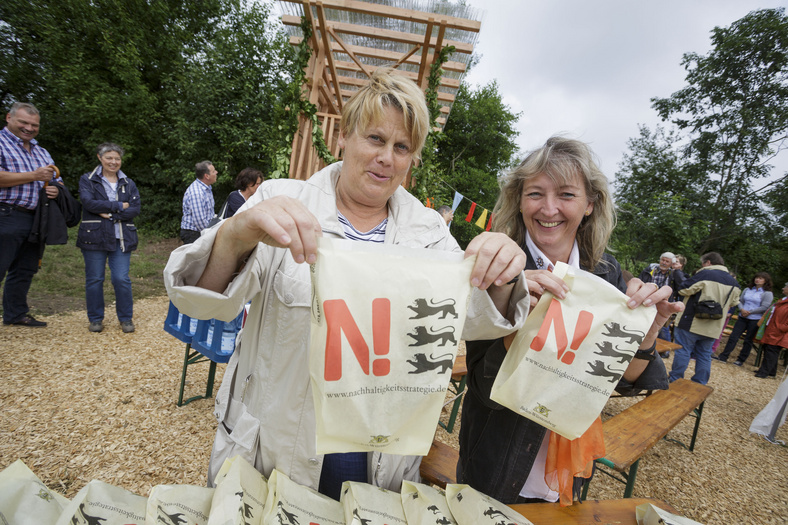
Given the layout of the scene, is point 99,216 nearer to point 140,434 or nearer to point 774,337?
point 140,434

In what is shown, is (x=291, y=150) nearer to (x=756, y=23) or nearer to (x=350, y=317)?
(x=350, y=317)

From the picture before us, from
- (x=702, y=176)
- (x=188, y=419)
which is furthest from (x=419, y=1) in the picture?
(x=702, y=176)

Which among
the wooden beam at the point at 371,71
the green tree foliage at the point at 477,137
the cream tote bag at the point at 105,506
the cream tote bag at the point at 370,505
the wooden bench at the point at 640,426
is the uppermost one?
the green tree foliage at the point at 477,137

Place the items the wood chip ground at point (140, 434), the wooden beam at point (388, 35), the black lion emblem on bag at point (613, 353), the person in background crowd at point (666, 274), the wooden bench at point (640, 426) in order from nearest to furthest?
the black lion emblem on bag at point (613, 353) < the wooden bench at point (640, 426) < the wood chip ground at point (140, 434) < the wooden beam at point (388, 35) < the person in background crowd at point (666, 274)

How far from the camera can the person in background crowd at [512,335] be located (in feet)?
4.33

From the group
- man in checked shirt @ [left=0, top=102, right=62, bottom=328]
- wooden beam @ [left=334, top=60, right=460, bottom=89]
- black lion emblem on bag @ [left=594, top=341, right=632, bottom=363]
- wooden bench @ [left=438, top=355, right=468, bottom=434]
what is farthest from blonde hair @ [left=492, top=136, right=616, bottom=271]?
man in checked shirt @ [left=0, top=102, right=62, bottom=328]

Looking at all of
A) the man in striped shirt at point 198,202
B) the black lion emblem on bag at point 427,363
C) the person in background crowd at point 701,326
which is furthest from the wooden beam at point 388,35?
the person in background crowd at point 701,326

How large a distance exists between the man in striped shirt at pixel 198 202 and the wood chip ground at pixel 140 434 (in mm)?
1454

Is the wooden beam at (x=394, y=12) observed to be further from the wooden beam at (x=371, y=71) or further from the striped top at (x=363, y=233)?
the striped top at (x=363, y=233)

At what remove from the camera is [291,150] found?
4277mm

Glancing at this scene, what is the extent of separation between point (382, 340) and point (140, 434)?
3064 millimetres

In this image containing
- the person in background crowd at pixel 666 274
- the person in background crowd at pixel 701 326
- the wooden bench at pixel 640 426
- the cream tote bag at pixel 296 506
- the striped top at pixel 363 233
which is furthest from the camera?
the person in background crowd at pixel 666 274

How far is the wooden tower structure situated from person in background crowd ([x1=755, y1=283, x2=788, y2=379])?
25.7 ft

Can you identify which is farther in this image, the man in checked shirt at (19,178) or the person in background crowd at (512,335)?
the man in checked shirt at (19,178)
